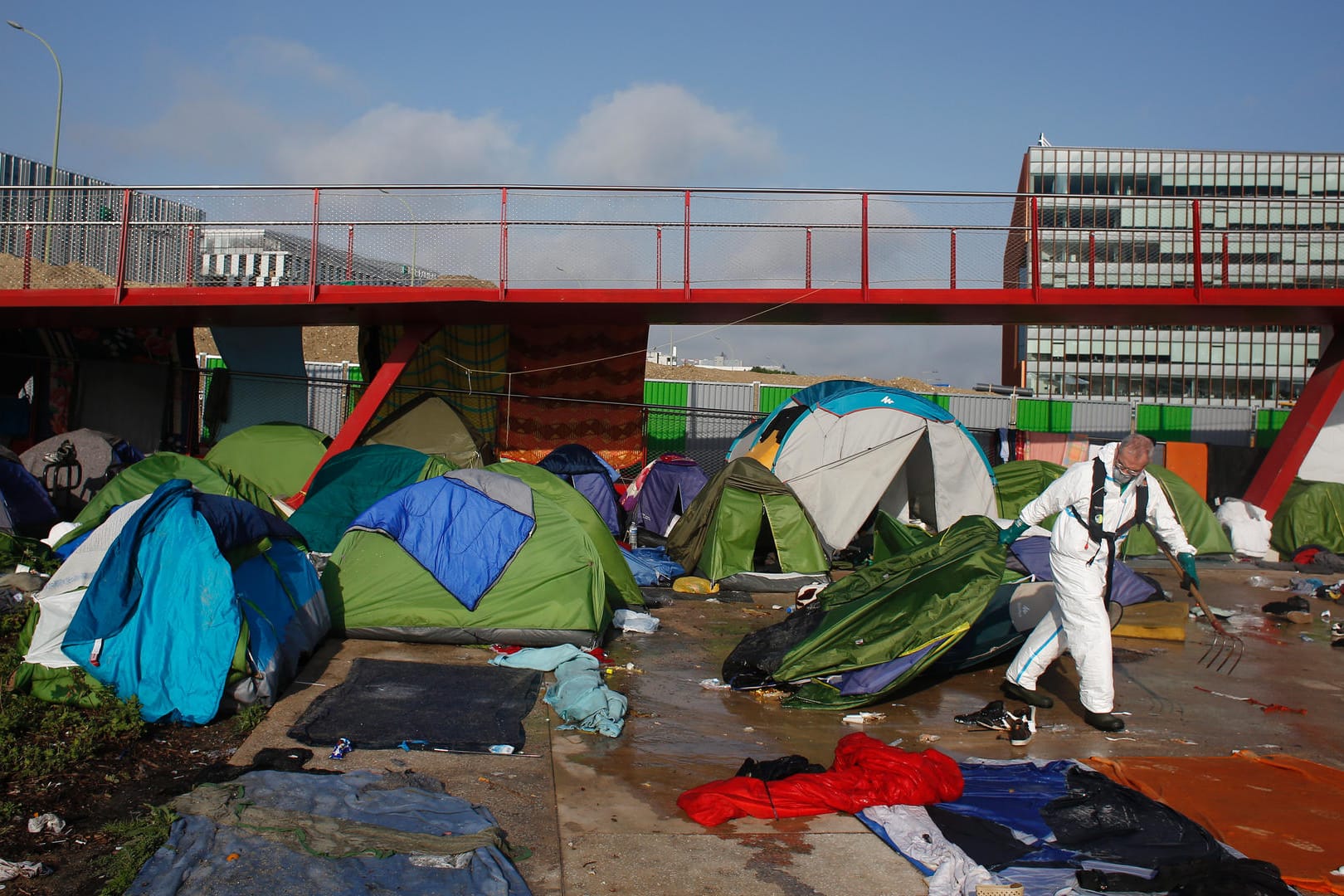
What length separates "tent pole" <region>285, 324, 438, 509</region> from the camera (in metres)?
14.5

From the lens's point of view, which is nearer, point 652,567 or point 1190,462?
point 652,567

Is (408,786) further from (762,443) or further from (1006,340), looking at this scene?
(1006,340)

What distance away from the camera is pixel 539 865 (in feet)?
13.6

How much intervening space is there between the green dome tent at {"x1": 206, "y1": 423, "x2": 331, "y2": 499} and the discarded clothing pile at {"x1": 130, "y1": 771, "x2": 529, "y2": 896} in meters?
9.85

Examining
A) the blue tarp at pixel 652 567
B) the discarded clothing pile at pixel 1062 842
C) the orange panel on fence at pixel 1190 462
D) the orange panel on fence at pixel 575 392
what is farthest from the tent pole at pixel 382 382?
the orange panel on fence at pixel 1190 462

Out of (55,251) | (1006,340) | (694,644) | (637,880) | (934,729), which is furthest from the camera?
(1006,340)

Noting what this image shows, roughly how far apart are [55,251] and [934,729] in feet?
50.2

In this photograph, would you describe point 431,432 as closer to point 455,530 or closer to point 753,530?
point 753,530

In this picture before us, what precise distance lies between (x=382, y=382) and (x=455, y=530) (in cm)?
777

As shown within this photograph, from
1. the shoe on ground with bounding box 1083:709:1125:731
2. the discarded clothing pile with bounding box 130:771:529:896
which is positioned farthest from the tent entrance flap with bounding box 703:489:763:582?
the discarded clothing pile with bounding box 130:771:529:896

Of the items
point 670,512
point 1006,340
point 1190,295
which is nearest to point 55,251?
point 670,512

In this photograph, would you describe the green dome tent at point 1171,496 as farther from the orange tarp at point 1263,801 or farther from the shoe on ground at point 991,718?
the orange tarp at point 1263,801

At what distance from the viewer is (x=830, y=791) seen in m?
4.82

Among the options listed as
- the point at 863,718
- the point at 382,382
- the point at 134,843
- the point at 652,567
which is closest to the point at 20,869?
the point at 134,843
